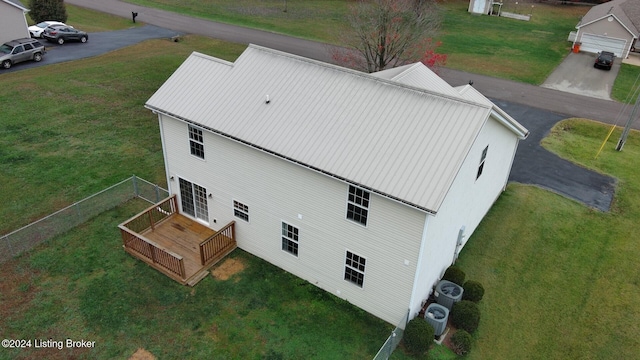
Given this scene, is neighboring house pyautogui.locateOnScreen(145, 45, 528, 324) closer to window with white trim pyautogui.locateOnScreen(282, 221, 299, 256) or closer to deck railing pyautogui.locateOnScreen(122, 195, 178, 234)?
window with white trim pyautogui.locateOnScreen(282, 221, 299, 256)

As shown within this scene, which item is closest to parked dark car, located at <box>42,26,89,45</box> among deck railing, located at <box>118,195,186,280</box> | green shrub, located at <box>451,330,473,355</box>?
deck railing, located at <box>118,195,186,280</box>

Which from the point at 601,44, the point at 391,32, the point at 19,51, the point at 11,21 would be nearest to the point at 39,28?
the point at 11,21

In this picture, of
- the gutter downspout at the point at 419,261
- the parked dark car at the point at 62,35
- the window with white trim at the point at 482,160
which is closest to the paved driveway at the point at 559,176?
the window with white trim at the point at 482,160

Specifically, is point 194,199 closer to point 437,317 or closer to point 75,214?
point 75,214

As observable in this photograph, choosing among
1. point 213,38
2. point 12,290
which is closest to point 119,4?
point 213,38

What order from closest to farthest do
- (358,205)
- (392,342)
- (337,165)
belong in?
(392,342)
(337,165)
(358,205)

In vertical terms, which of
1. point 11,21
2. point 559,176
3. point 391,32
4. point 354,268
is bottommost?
point 559,176

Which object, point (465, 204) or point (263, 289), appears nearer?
point (263, 289)
